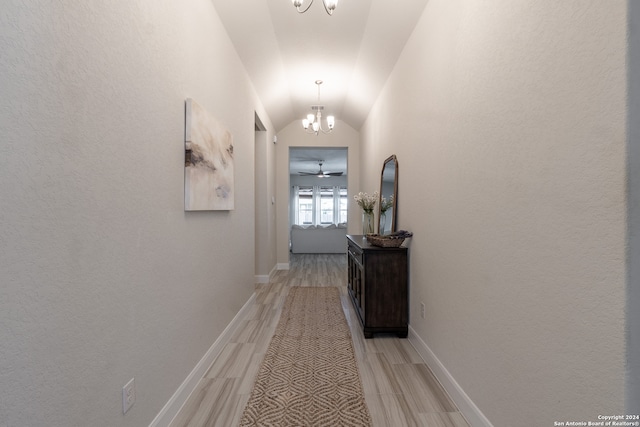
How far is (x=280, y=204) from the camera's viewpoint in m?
6.26

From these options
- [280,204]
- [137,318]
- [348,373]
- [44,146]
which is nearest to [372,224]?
[348,373]

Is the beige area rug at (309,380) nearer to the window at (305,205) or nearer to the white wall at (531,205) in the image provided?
the white wall at (531,205)

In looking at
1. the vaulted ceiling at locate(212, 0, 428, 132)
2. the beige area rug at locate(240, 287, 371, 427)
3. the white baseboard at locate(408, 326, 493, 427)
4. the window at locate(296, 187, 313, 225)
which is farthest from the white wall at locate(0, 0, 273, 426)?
the window at locate(296, 187, 313, 225)

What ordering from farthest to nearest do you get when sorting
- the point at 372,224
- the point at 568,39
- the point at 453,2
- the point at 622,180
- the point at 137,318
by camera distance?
the point at 372,224
the point at 453,2
the point at 137,318
the point at 568,39
the point at 622,180

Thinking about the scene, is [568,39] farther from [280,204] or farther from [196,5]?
[280,204]

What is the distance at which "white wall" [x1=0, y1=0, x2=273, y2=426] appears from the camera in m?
0.88

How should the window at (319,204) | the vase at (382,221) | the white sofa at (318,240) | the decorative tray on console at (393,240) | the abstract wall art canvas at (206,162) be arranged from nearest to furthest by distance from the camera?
the abstract wall art canvas at (206,162)
the decorative tray on console at (393,240)
the vase at (382,221)
the white sofa at (318,240)
the window at (319,204)

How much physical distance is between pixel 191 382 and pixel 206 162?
1.40 metres

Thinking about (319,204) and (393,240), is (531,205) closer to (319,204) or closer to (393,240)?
(393,240)

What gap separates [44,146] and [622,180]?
5.34 ft

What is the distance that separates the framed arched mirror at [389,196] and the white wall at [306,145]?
2.29 m

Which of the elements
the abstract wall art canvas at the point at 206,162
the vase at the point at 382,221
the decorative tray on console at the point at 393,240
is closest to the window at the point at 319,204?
the vase at the point at 382,221

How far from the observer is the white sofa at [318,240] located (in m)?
8.63

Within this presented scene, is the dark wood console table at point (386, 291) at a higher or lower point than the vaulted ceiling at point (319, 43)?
lower
